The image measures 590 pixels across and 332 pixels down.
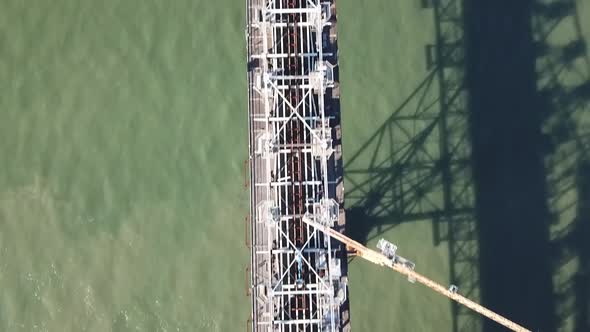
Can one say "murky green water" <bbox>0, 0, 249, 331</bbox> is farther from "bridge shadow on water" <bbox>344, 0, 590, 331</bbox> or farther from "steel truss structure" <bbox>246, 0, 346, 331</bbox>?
"bridge shadow on water" <bbox>344, 0, 590, 331</bbox>

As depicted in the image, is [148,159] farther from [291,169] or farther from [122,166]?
[291,169]

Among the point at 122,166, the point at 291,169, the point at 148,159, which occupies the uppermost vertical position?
the point at 148,159

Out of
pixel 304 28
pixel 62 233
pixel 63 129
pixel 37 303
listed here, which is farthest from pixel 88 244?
pixel 304 28

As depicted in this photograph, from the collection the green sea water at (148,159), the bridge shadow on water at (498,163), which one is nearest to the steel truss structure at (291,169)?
the green sea water at (148,159)

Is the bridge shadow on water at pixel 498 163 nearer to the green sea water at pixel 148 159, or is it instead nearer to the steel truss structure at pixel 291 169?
the green sea water at pixel 148 159

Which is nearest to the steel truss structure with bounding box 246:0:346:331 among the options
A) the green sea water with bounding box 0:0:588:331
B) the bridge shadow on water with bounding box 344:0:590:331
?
the green sea water with bounding box 0:0:588:331

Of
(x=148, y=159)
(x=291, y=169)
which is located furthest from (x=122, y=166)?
(x=291, y=169)

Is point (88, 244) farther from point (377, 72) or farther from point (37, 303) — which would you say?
point (377, 72)
